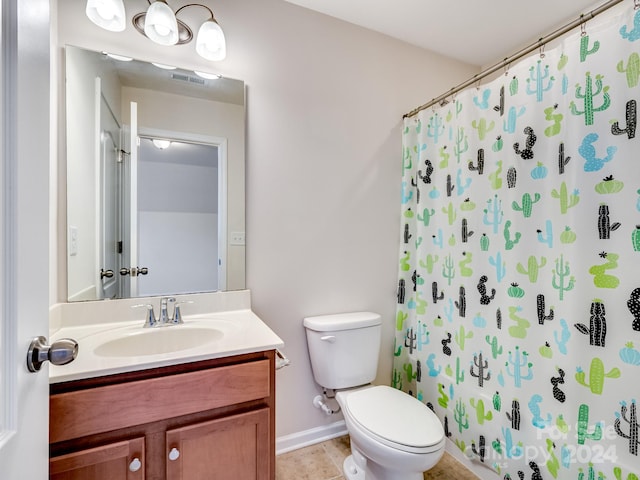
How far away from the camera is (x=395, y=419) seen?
1333 millimetres

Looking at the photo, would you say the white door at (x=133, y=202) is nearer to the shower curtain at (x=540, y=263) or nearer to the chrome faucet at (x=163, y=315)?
the chrome faucet at (x=163, y=315)

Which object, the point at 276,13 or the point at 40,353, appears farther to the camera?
the point at 276,13

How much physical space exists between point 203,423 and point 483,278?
4.27 feet

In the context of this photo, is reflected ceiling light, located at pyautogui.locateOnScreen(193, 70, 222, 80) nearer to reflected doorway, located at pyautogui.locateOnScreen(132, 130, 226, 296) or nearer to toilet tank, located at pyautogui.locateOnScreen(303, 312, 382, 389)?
reflected doorway, located at pyautogui.locateOnScreen(132, 130, 226, 296)

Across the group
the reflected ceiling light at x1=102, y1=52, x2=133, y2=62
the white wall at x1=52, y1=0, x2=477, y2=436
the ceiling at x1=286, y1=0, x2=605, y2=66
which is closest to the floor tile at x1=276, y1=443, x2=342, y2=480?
the white wall at x1=52, y1=0, x2=477, y2=436

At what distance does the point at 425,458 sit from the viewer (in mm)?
1175

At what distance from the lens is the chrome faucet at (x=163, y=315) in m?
1.30

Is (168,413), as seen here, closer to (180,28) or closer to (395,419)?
(395,419)

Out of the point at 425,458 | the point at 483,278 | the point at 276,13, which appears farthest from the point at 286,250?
the point at 276,13

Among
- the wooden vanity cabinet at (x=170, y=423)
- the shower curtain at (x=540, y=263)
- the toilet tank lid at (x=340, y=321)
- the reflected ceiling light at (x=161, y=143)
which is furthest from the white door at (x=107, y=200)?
the shower curtain at (x=540, y=263)

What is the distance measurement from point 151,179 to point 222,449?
1149 millimetres

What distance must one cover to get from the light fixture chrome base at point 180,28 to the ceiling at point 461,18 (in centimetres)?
63

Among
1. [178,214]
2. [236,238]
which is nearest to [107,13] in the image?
[178,214]

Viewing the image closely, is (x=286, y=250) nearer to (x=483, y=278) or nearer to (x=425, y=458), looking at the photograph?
(x=483, y=278)
